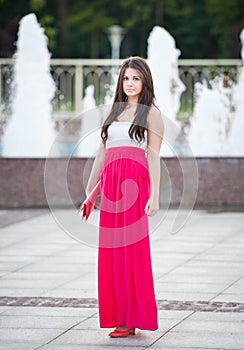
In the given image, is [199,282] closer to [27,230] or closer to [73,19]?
[27,230]

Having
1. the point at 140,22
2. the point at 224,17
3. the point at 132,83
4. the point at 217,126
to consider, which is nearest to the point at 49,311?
the point at 132,83

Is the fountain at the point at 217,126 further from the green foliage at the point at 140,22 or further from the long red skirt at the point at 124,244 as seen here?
the green foliage at the point at 140,22

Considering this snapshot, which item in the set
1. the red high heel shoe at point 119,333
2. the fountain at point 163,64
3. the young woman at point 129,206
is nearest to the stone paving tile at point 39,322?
the red high heel shoe at point 119,333

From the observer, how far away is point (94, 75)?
28750 millimetres

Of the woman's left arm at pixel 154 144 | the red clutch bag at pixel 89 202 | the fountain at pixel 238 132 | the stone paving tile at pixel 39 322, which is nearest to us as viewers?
the woman's left arm at pixel 154 144

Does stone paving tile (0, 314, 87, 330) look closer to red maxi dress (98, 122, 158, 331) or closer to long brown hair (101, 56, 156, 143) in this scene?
red maxi dress (98, 122, 158, 331)

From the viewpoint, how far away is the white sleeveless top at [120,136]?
273 inches

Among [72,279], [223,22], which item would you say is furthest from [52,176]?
[223,22]

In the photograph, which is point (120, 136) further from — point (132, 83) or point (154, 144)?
point (132, 83)

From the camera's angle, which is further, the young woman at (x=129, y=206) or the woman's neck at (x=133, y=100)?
the woman's neck at (x=133, y=100)

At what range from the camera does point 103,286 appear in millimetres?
6906

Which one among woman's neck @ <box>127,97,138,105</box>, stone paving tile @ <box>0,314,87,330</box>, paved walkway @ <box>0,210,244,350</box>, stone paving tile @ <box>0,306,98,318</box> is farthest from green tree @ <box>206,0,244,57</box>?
woman's neck @ <box>127,97,138,105</box>

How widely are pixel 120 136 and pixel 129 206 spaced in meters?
0.41

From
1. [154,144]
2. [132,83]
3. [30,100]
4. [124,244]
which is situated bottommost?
[124,244]
